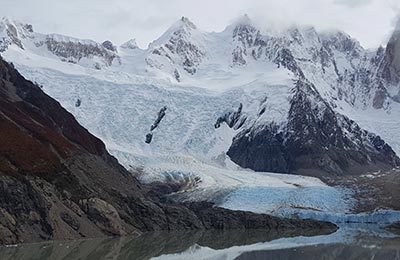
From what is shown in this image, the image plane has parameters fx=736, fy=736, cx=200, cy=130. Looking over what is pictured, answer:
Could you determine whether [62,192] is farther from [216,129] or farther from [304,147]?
[304,147]

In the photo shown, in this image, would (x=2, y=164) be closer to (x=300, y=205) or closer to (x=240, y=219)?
(x=240, y=219)

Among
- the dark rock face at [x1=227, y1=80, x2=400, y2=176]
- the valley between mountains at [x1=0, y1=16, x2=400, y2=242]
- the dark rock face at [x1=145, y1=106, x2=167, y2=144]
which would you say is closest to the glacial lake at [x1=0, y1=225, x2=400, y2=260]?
the valley between mountains at [x1=0, y1=16, x2=400, y2=242]

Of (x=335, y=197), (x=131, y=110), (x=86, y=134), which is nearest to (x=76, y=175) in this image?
(x=86, y=134)

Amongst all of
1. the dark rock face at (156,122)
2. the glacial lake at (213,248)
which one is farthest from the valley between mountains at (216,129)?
the glacial lake at (213,248)

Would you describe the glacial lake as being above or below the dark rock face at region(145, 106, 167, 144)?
below

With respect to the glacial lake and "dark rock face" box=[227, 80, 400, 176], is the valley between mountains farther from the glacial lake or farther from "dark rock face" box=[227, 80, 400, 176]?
the glacial lake

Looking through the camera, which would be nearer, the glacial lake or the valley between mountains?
the glacial lake

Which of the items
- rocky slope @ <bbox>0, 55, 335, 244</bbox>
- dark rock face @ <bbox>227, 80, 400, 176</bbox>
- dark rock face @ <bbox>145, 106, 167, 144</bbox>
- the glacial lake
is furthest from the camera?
dark rock face @ <bbox>227, 80, 400, 176</bbox>

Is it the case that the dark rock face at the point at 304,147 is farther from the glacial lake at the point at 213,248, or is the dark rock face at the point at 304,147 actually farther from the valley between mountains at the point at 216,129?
the glacial lake at the point at 213,248
